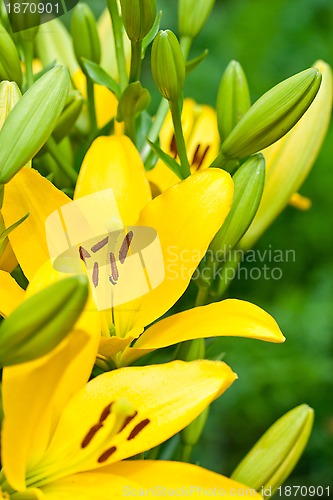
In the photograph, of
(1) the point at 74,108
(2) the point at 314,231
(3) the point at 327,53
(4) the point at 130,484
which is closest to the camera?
(4) the point at 130,484

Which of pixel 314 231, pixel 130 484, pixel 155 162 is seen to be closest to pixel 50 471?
pixel 130 484

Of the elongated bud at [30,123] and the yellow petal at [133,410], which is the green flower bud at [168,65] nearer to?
the elongated bud at [30,123]

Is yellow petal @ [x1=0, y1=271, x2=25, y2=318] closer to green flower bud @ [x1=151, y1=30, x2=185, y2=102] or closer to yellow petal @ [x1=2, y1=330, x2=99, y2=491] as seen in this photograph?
yellow petal @ [x1=2, y1=330, x2=99, y2=491]

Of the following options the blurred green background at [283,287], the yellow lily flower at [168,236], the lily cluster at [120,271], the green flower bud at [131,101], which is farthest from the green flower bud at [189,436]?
the blurred green background at [283,287]

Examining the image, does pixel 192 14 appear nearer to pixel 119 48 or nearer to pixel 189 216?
pixel 119 48

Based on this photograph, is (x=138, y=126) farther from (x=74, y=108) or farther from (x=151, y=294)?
(x=151, y=294)

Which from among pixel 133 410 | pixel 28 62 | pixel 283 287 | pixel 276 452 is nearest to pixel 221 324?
pixel 133 410

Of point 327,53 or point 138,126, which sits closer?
point 138,126

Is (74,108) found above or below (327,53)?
above

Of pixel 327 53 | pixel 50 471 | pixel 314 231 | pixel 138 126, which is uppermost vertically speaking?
pixel 138 126
